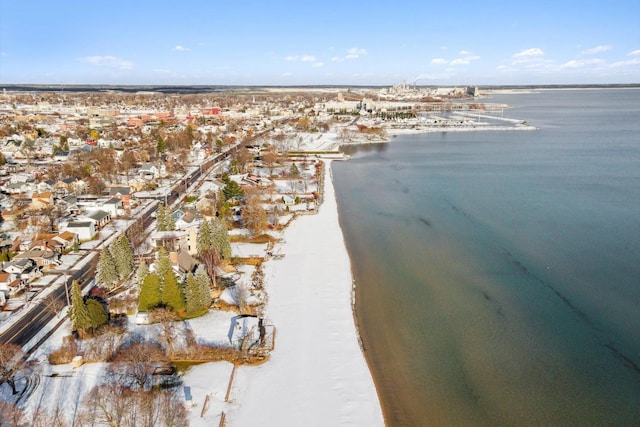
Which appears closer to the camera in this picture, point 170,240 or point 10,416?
point 10,416

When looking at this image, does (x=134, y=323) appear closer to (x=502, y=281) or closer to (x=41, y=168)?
(x=502, y=281)

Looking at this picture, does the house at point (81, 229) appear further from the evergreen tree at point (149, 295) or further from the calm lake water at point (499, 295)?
the calm lake water at point (499, 295)

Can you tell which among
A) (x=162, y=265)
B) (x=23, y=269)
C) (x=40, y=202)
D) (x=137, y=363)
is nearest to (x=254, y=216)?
(x=162, y=265)

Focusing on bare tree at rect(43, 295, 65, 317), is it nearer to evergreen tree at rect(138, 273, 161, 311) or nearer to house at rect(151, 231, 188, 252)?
evergreen tree at rect(138, 273, 161, 311)

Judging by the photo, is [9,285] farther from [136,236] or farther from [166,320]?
[166,320]

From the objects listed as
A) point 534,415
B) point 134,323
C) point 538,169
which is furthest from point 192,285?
point 538,169
